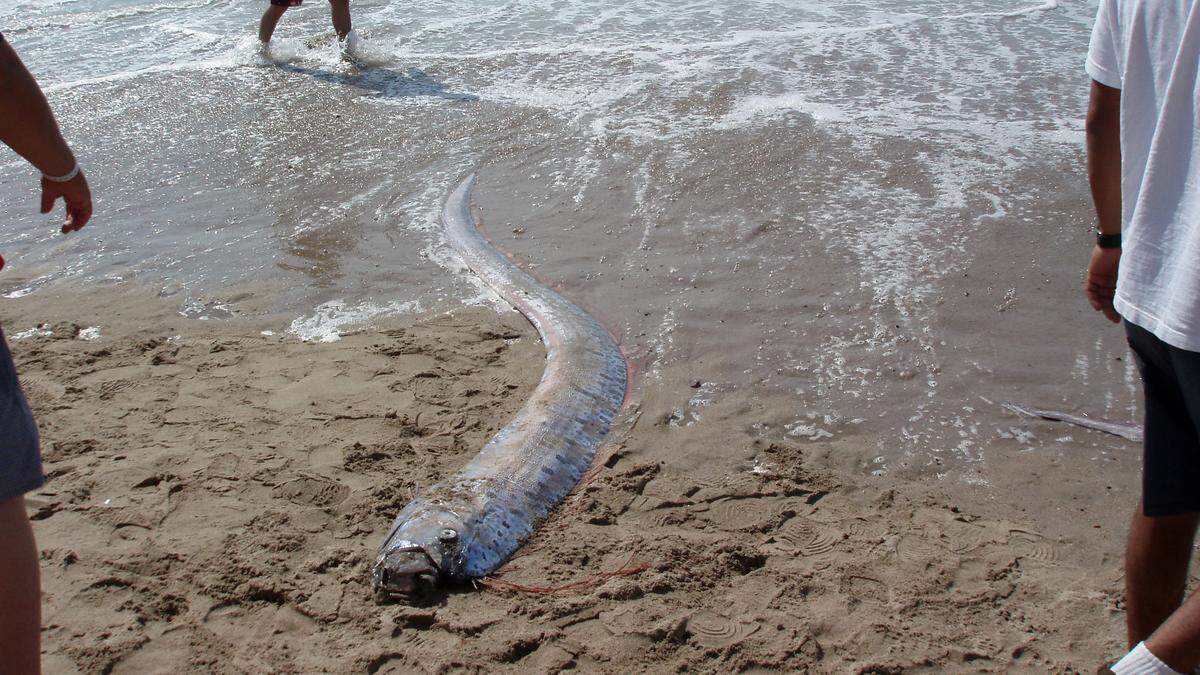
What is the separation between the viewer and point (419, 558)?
9.60ft

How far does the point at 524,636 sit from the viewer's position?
2.68 meters

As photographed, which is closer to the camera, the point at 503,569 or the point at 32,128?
the point at 32,128

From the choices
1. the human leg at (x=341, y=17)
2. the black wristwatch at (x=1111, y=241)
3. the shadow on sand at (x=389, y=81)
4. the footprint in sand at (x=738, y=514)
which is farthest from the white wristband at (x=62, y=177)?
the human leg at (x=341, y=17)

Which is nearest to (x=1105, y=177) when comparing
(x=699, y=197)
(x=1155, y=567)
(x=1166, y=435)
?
(x=1166, y=435)

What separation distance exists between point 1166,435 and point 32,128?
279 cm

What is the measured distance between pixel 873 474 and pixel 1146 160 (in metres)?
1.86

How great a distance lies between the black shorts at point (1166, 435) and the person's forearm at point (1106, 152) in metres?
0.39

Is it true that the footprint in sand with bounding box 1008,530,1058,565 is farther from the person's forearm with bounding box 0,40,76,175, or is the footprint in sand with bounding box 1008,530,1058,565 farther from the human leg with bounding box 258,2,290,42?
the human leg with bounding box 258,2,290,42

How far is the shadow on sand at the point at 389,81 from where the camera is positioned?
8.23 m

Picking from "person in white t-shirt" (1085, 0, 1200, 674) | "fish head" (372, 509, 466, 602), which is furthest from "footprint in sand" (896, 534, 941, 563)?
"fish head" (372, 509, 466, 602)

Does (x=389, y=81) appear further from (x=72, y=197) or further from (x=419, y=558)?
(x=419, y=558)

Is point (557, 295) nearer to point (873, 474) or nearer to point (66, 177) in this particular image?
point (873, 474)

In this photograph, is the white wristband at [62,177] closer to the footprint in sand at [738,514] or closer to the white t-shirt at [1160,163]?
the footprint in sand at [738,514]

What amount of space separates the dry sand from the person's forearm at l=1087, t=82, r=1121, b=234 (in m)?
1.25
